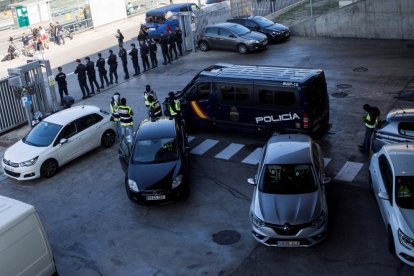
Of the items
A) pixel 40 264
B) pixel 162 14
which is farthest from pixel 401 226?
pixel 162 14

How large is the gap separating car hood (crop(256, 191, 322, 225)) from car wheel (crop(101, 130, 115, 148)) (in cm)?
747

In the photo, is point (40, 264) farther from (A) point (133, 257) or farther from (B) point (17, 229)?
(A) point (133, 257)

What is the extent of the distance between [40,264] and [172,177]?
427cm

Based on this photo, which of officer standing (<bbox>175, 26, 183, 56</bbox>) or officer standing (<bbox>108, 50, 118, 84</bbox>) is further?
officer standing (<bbox>175, 26, 183, 56</bbox>)

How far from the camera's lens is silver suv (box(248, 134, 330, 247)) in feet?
33.9

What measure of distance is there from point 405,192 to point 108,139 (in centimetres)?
998

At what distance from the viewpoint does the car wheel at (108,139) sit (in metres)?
17.0

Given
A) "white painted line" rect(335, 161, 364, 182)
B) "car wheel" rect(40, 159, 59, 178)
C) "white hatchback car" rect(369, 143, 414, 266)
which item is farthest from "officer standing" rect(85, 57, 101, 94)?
"white hatchback car" rect(369, 143, 414, 266)

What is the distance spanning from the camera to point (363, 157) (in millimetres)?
14438

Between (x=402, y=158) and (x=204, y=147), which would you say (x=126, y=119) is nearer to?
(x=204, y=147)

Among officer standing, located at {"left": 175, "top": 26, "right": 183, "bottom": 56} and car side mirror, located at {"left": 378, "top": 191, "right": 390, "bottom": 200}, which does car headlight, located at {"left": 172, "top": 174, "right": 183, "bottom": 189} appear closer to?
car side mirror, located at {"left": 378, "top": 191, "right": 390, "bottom": 200}

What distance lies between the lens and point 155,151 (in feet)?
44.8

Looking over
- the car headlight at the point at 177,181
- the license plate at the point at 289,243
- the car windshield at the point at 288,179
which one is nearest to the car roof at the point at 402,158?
the car windshield at the point at 288,179

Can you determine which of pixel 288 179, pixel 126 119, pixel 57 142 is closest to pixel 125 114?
pixel 126 119
